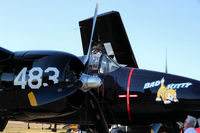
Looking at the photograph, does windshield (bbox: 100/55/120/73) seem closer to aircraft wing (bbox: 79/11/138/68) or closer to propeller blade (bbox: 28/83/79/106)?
propeller blade (bbox: 28/83/79/106)

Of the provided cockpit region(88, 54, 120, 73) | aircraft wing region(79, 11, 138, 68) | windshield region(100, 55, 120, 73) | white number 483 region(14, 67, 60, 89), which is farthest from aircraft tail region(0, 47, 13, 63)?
aircraft wing region(79, 11, 138, 68)

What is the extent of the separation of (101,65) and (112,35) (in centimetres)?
1380

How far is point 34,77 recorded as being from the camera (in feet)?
17.7

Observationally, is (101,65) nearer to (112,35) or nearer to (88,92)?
(88,92)

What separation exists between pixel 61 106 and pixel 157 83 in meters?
2.59

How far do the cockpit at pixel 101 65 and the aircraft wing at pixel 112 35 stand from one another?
440 inches

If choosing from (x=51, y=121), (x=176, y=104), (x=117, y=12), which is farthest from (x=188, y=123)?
(x=117, y=12)

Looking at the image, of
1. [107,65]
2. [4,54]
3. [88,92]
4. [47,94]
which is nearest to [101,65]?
[107,65]

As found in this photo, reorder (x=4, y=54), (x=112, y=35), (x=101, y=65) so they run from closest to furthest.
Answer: (x=4, y=54) → (x=101, y=65) → (x=112, y=35)

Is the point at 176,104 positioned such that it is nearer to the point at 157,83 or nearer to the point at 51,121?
the point at 157,83

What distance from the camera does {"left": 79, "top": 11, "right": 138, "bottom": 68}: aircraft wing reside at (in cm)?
2019

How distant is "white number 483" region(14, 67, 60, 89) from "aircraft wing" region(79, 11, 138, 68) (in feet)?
44.4

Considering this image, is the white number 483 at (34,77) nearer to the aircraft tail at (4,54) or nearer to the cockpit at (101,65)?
the aircraft tail at (4,54)

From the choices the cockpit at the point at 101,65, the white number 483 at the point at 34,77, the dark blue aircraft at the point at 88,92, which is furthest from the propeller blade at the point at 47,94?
the cockpit at the point at 101,65
